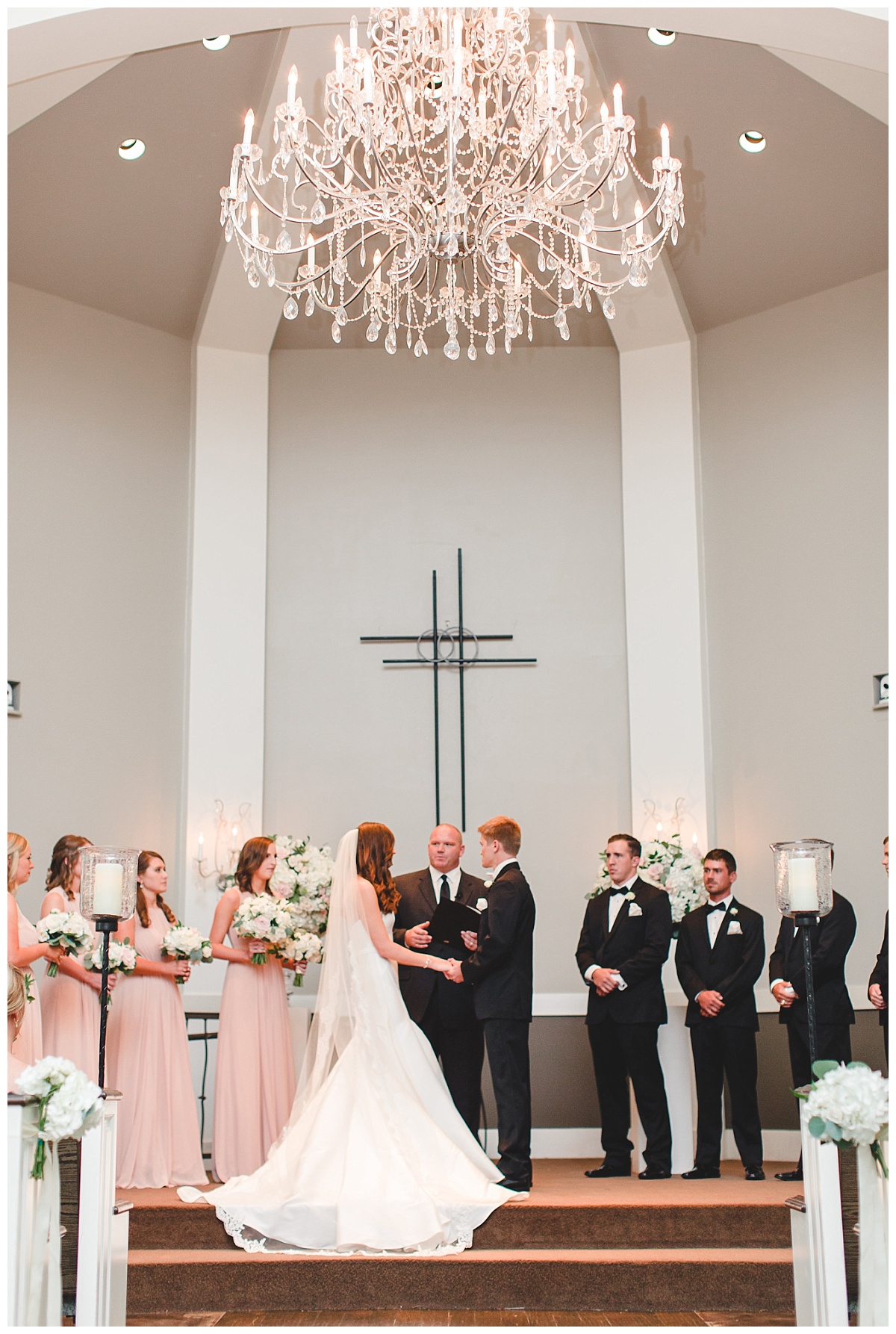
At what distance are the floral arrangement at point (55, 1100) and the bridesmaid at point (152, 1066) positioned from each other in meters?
2.67

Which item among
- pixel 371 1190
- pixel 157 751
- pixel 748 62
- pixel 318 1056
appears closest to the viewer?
pixel 371 1190

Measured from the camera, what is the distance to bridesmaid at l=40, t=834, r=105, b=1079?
6.22 meters

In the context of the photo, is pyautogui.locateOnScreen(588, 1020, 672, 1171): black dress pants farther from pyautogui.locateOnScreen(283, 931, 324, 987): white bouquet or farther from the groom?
pyautogui.locateOnScreen(283, 931, 324, 987): white bouquet

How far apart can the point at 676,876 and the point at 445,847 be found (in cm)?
154

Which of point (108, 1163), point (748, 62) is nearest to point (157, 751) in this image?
point (108, 1163)

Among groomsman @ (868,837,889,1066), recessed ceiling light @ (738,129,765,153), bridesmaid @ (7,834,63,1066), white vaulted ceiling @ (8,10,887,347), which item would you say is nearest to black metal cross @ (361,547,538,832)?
white vaulted ceiling @ (8,10,887,347)

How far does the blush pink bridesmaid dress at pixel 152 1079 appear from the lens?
6.31 m

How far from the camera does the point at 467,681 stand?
29.0ft

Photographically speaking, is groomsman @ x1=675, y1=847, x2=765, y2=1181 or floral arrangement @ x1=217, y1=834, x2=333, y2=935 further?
floral arrangement @ x1=217, y1=834, x2=333, y2=935

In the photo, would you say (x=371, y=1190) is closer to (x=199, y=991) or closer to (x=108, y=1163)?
(x=108, y=1163)

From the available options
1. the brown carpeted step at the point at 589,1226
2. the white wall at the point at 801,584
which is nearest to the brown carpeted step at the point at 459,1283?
the brown carpeted step at the point at 589,1226

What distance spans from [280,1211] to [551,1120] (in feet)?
10.3

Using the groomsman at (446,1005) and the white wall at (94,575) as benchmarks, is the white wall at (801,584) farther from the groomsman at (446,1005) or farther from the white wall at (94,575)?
the white wall at (94,575)

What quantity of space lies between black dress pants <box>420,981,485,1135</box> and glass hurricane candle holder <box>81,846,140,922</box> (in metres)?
2.13
